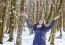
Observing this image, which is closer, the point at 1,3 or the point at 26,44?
the point at 1,3

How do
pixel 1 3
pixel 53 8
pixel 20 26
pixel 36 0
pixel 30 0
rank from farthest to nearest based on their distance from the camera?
1. pixel 30 0
2. pixel 36 0
3. pixel 53 8
4. pixel 1 3
5. pixel 20 26

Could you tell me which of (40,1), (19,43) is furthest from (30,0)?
(19,43)

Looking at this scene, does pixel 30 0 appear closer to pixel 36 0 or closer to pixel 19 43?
pixel 36 0

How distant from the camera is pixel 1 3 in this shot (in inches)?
585

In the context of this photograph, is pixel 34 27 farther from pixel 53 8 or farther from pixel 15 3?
pixel 53 8

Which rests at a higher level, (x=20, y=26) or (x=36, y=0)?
(x=36, y=0)

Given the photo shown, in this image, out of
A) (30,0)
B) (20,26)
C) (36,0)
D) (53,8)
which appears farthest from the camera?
(30,0)

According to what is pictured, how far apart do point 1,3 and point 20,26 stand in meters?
3.66

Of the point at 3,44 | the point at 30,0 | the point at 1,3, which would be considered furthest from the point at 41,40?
the point at 30,0

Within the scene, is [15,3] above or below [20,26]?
above

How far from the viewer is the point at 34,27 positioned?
781 cm

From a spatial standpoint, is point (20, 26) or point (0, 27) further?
point (0, 27)

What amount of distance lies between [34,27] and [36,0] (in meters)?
25.1

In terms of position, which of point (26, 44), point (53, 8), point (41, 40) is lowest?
point (26, 44)
